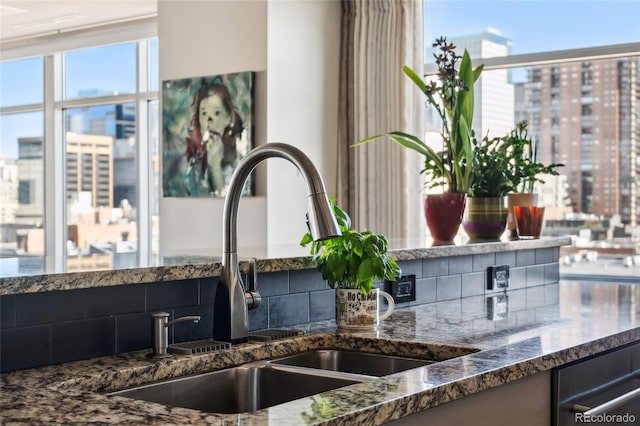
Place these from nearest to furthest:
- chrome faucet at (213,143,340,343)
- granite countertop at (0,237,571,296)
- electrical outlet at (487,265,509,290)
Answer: granite countertop at (0,237,571,296)
chrome faucet at (213,143,340,343)
electrical outlet at (487,265,509,290)

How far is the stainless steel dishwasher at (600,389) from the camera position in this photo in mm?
1732

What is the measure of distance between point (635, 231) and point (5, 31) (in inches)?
221

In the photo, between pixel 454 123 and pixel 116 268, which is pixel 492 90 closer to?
pixel 454 123

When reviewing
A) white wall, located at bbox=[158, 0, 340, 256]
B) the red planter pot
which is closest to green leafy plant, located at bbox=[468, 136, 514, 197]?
the red planter pot

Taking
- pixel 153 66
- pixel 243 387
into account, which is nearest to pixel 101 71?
pixel 153 66

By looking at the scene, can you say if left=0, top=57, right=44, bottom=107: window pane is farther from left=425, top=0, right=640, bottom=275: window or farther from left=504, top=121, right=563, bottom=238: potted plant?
left=504, top=121, right=563, bottom=238: potted plant

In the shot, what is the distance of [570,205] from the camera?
17.4 ft

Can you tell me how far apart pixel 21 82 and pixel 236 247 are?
6.92 metres

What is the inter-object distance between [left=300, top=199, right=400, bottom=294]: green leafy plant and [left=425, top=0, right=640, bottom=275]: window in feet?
11.7

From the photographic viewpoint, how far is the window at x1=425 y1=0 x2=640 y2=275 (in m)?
5.09

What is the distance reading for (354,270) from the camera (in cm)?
190

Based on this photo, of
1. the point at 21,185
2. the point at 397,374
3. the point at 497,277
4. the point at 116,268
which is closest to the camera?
the point at 397,374

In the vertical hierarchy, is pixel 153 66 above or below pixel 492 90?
above

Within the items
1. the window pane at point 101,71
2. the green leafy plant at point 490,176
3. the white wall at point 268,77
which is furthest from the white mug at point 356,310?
the window pane at point 101,71
